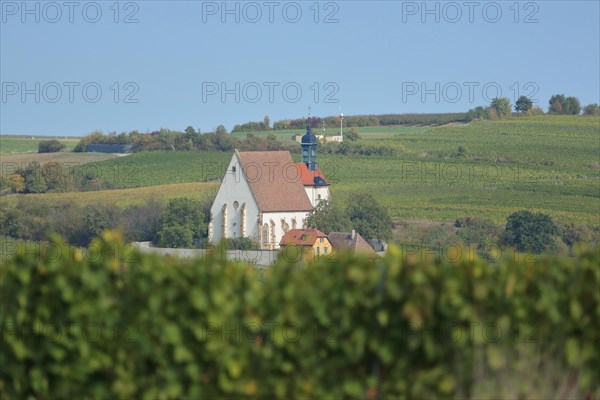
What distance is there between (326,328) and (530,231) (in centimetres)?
5417

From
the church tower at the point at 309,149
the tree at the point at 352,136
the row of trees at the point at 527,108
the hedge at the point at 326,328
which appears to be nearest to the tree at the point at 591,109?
the row of trees at the point at 527,108

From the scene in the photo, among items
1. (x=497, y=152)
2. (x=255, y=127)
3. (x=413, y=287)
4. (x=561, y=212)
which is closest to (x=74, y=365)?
(x=413, y=287)

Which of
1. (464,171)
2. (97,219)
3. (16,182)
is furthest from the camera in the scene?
(464,171)

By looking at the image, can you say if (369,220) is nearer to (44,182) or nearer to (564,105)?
(44,182)

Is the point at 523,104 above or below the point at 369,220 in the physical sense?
above

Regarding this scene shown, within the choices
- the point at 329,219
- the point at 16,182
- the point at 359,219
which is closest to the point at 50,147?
the point at 16,182

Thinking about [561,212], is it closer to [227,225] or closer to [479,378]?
[227,225]

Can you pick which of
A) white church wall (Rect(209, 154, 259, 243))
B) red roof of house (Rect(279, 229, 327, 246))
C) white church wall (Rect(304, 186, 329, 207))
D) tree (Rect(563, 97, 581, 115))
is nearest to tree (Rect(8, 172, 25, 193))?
white church wall (Rect(209, 154, 259, 243))

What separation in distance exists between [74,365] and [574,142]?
295 ft

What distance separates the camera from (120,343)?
9.30m

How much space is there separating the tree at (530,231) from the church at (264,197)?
1415cm

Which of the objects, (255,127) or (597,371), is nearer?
(597,371)

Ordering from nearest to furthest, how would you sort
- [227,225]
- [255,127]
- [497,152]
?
[227,225] < [497,152] < [255,127]

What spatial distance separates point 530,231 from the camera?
6188cm
